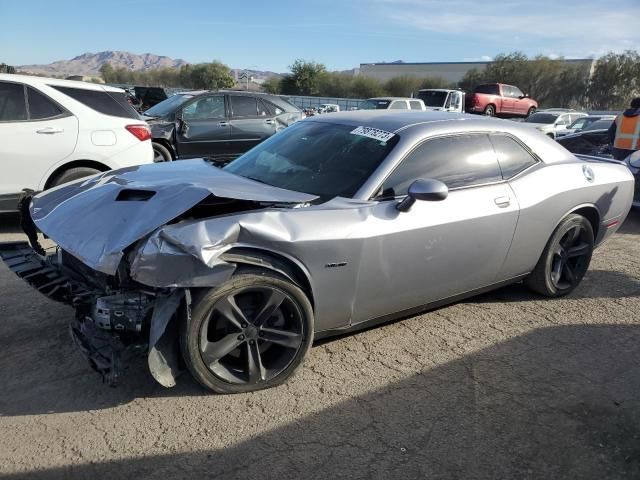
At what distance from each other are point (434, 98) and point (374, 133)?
19472mm

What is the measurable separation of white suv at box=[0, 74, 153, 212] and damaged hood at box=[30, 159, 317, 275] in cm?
236

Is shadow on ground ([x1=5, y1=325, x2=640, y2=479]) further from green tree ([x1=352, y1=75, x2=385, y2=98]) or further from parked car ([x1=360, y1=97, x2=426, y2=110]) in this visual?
green tree ([x1=352, y1=75, x2=385, y2=98])

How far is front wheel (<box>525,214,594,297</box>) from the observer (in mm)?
4336

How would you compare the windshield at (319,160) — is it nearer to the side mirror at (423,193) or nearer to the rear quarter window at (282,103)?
the side mirror at (423,193)

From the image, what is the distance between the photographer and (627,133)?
8.73m

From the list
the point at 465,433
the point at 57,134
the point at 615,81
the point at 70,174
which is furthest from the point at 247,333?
the point at 615,81

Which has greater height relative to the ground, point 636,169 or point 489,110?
point 636,169

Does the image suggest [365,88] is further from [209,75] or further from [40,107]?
[40,107]

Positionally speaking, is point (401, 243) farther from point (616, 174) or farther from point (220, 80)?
point (220, 80)

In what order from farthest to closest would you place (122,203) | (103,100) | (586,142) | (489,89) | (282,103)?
(489,89) < (586,142) < (282,103) < (103,100) < (122,203)

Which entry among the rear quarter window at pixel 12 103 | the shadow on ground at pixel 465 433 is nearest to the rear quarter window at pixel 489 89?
the rear quarter window at pixel 12 103

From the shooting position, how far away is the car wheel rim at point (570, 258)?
446 centimetres

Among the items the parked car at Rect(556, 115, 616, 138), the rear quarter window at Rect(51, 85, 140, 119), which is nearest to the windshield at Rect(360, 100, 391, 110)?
the parked car at Rect(556, 115, 616, 138)

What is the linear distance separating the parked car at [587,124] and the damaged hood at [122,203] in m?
16.0
